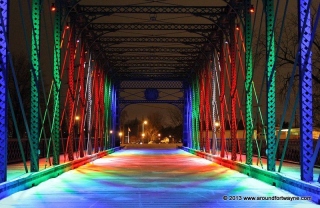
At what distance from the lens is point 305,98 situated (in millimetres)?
10766

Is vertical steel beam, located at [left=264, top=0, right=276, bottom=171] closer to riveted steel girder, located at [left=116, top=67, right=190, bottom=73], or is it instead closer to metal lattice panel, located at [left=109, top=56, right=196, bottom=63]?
metal lattice panel, located at [left=109, top=56, right=196, bottom=63]

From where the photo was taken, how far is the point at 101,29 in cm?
2994

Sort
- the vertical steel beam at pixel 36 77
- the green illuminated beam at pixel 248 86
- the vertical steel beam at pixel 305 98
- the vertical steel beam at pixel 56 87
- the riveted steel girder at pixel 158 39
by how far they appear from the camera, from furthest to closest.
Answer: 1. the riveted steel girder at pixel 158 39
2. the vertical steel beam at pixel 56 87
3. the green illuminated beam at pixel 248 86
4. the vertical steel beam at pixel 36 77
5. the vertical steel beam at pixel 305 98

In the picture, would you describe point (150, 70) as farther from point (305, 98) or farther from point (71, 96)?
point (305, 98)

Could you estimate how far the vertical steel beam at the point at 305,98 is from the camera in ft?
34.8

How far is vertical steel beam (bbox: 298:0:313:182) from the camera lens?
10602 mm

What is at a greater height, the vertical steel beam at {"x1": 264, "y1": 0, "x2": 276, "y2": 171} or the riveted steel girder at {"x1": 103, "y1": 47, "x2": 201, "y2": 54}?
A: the riveted steel girder at {"x1": 103, "y1": 47, "x2": 201, "y2": 54}

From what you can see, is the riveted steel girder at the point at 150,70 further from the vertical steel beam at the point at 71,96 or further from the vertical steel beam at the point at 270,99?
the vertical steel beam at the point at 270,99

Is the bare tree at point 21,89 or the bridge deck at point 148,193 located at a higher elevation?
the bare tree at point 21,89

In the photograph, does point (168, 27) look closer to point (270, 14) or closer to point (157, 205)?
point (270, 14)

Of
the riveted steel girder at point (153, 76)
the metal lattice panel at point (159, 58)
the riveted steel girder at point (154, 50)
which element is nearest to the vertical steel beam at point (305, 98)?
the riveted steel girder at point (154, 50)

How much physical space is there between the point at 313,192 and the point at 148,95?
46885 mm

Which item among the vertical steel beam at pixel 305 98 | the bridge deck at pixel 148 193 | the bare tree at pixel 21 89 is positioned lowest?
the bridge deck at pixel 148 193

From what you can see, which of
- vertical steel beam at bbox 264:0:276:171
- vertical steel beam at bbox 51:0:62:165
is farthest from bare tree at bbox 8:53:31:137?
vertical steel beam at bbox 264:0:276:171
